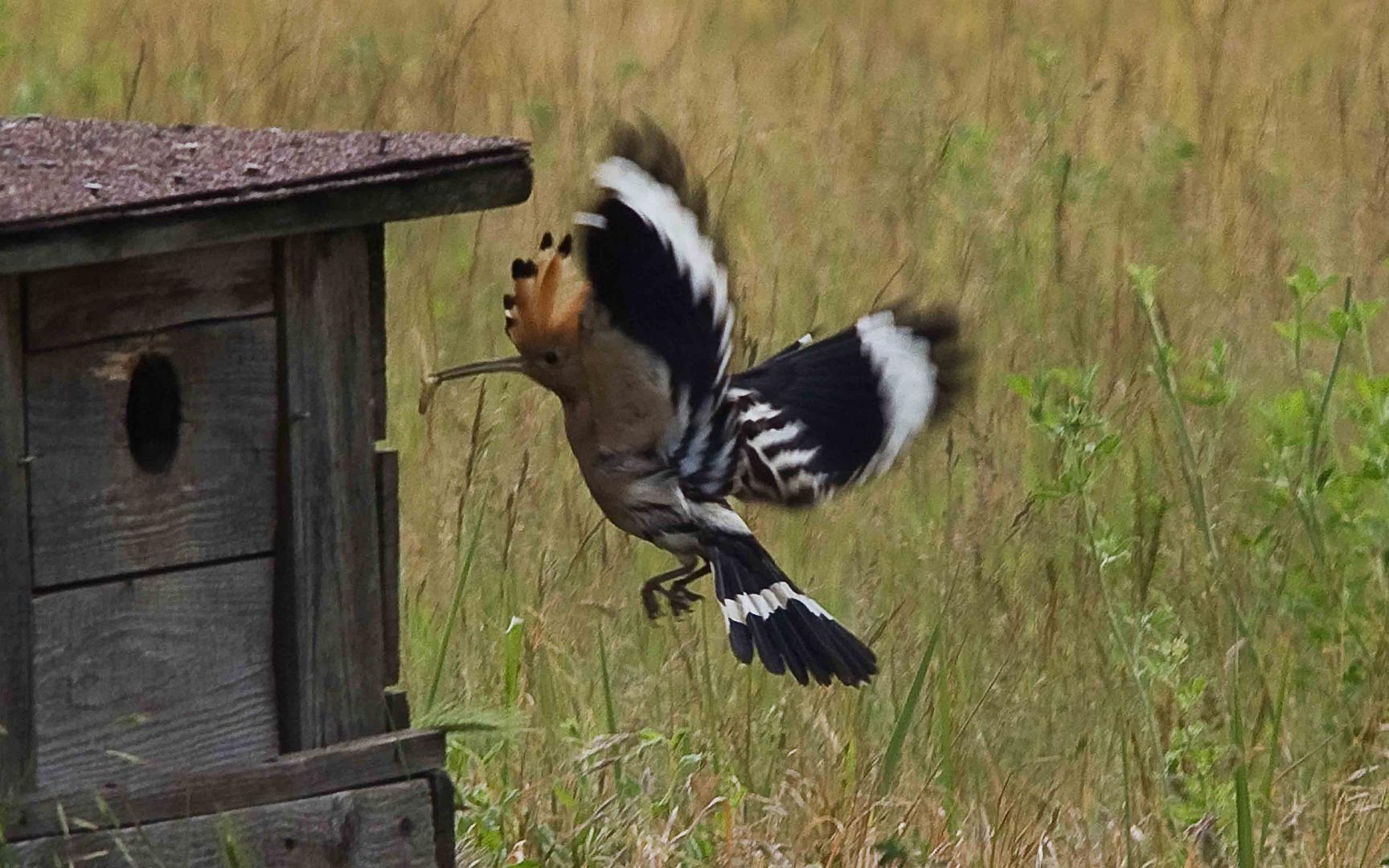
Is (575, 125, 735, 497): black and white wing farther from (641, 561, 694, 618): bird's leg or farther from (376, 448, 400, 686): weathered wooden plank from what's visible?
(376, 448, 400, 686): weathered wooden plank

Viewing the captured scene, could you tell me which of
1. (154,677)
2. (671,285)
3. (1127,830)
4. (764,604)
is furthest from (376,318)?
(1127,830)

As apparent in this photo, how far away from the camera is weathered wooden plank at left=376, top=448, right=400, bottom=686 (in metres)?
3.45

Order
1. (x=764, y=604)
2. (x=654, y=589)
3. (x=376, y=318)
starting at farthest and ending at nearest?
(x=654, y=589), (x=764, y=604), (x=376, y=318)

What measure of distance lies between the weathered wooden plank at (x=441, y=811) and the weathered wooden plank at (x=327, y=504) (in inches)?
5.2

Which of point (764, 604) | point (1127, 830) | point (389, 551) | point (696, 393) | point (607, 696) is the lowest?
point (1127, 830)

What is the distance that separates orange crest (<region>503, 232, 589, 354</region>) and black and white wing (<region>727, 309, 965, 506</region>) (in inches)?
18.3

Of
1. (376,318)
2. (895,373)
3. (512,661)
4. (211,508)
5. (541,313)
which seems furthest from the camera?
(895,373)

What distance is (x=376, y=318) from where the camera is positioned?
3.43 metres

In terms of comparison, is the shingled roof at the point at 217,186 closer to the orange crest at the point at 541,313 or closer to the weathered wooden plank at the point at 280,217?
the weathered wooden plank at the point at 280,217

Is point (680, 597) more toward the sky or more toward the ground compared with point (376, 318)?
more toward the ground

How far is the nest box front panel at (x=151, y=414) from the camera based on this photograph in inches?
123

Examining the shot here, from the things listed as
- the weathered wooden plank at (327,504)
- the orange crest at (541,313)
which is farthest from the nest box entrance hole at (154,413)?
the orange crest at (541,313)

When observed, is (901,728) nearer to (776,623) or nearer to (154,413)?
(776,623)

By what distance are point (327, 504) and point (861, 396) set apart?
1.18m
